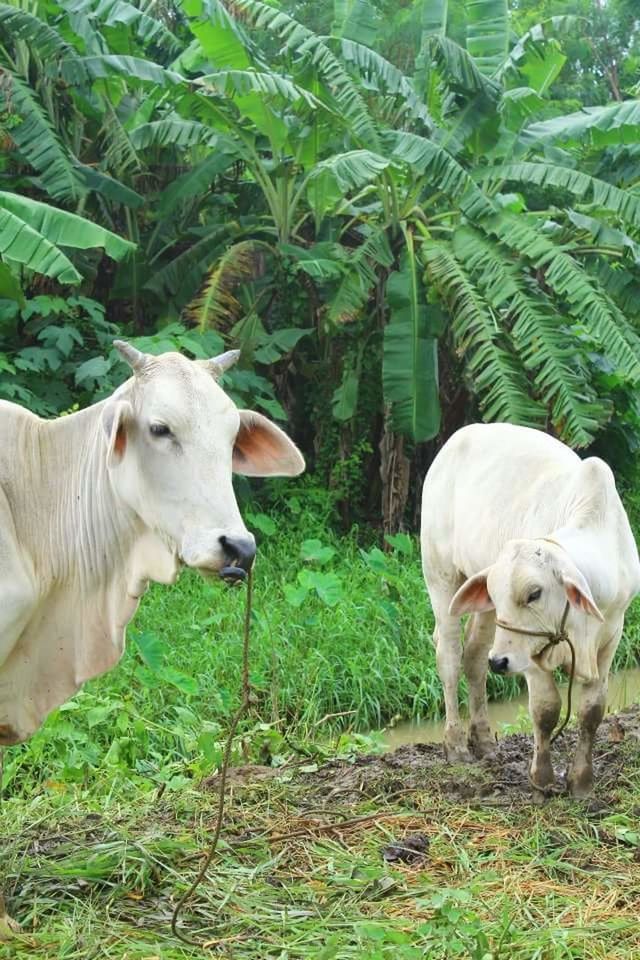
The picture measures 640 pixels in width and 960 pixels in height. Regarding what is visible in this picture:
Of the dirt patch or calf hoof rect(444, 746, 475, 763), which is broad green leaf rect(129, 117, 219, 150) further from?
calf hoof rect(444, 746, 475, 763)

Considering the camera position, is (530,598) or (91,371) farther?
(91,371)

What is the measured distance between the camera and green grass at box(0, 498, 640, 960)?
330 cm

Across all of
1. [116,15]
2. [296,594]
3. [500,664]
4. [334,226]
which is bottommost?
[296,594]

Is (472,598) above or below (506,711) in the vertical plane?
above

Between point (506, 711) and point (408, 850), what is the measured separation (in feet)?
10.4

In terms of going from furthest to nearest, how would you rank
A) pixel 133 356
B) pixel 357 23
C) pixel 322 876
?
pixel 357 23
pixel 322 876
pixel 133 356

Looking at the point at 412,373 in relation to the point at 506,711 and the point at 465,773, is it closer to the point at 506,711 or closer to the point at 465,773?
the point at 506,711

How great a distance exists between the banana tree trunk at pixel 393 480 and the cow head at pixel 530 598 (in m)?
5.25

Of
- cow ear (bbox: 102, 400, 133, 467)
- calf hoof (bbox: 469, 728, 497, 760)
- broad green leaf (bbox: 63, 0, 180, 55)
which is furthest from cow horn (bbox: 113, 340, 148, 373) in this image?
broad green leaf (bbox: 63, 0, 180, 55)

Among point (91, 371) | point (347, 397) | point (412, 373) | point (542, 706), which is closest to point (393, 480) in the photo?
point (347, 397)

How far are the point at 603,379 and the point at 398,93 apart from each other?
120 inches

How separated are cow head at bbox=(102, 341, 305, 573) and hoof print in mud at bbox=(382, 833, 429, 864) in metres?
1.50

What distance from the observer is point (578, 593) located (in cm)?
411

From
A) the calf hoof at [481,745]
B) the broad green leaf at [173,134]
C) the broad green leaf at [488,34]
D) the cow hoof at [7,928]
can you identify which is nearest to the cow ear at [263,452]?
the cow hoof at [7,928]
